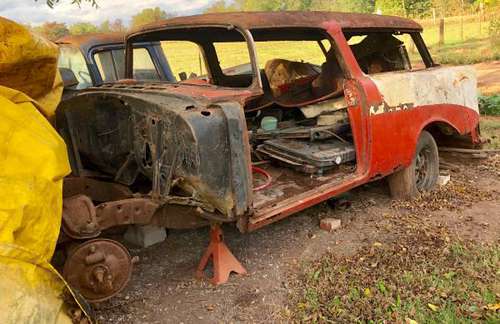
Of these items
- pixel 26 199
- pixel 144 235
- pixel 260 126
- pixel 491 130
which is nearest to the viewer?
pixel 26 199

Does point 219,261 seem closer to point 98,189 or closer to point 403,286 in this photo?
point 98,189

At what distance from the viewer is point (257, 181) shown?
4031mm

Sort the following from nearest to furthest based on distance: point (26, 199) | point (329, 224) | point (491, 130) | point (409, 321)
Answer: point (26, 199) < point (409, 321) < point (329, 224) < point (491, 130)

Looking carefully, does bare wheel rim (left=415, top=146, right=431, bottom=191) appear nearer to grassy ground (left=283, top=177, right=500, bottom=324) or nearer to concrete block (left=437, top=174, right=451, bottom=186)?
concrete block (left=437, top=174, right=451, bottom=186)

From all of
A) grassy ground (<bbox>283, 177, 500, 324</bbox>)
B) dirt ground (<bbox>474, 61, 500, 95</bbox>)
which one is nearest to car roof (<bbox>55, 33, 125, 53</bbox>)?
grassy ground (<bbox>283, 177, 500, 324</bbox>)

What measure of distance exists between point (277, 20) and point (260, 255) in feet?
6.04

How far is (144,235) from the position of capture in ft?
13.6

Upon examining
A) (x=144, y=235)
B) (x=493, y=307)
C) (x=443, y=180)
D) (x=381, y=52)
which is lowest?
(x=443, y=180)

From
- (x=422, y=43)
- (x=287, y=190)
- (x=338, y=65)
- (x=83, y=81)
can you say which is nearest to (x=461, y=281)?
(x=287, y=190)

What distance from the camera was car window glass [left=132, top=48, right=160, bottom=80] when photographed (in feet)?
21.4

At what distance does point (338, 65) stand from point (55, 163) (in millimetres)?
2870

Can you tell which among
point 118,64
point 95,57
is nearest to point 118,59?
point 118,64

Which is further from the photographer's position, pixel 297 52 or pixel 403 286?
pixel 297 52

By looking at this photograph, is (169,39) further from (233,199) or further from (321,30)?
(233,199)
